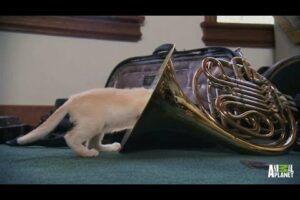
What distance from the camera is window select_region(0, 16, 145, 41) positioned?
1.66 metres

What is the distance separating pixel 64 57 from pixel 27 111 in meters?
0.30

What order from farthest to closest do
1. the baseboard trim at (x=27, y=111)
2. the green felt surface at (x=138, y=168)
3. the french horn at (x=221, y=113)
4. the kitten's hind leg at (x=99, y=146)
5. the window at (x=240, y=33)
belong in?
the window at (x=240, y=33)
the baseboard trim at (x=27, y=111)
the kitten's hind leg at (x=99, y=146)
the french horn at (x=221, y=113)
the green felt surface at (x=138, y=168)

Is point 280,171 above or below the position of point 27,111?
below

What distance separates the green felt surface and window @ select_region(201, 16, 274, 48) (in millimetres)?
991

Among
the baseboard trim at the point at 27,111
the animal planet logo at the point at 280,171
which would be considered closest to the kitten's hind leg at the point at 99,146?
the animal planet logo at the point at 280,171

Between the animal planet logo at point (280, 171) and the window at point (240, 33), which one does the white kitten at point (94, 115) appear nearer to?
the animal planet logo at point (280, 171)

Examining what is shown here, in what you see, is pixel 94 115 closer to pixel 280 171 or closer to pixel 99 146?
pixel 99 146

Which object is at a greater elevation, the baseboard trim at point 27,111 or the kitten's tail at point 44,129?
the baseboard trim at point 27,111

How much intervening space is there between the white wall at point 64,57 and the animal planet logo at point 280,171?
1.22m

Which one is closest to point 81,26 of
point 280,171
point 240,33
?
point 240,33

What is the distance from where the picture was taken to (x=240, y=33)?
2.03 metres

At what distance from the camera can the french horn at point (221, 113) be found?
969mm
